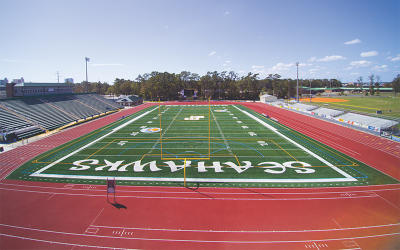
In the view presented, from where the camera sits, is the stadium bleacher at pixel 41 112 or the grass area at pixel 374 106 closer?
the stadium bleacher at pixel 41 112

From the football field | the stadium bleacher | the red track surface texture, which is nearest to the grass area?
the football field

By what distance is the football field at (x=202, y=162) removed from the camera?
1485cm

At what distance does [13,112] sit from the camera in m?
31.0

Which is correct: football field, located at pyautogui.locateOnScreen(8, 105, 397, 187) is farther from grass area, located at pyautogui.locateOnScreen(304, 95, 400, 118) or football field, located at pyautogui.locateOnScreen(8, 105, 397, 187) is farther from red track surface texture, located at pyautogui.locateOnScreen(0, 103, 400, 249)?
grass area, located at pyautogui.locateOnScreen(304, 95, 400, 118)

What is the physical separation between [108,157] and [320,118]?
124ft

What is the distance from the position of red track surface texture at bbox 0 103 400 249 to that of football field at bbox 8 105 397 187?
1.15 m

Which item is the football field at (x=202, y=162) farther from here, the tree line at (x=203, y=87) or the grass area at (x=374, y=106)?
the tree line at (x=203, y=87)

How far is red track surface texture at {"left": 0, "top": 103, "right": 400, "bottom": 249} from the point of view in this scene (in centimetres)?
924

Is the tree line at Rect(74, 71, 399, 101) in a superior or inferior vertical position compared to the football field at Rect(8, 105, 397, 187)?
superior

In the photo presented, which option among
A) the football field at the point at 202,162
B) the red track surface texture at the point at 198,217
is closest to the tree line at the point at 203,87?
the football field at the point at 202,162

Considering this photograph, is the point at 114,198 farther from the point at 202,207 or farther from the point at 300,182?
the point at 300,182

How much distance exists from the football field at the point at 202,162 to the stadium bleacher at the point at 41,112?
936 centimetres

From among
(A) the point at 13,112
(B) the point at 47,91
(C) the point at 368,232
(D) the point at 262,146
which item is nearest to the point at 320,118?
(D) the point at 262,146

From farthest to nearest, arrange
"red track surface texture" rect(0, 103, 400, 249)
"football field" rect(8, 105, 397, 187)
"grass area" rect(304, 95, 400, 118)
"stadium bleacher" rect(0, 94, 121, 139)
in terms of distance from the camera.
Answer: "grass area" rect(304, 95, 400, 118) < "stadium bleacher" rect(0, 94, 121, 139) < "football field" rect(8, 105, 397, 187) < "red track surface texture" rect(0, 103, 400, 249)
